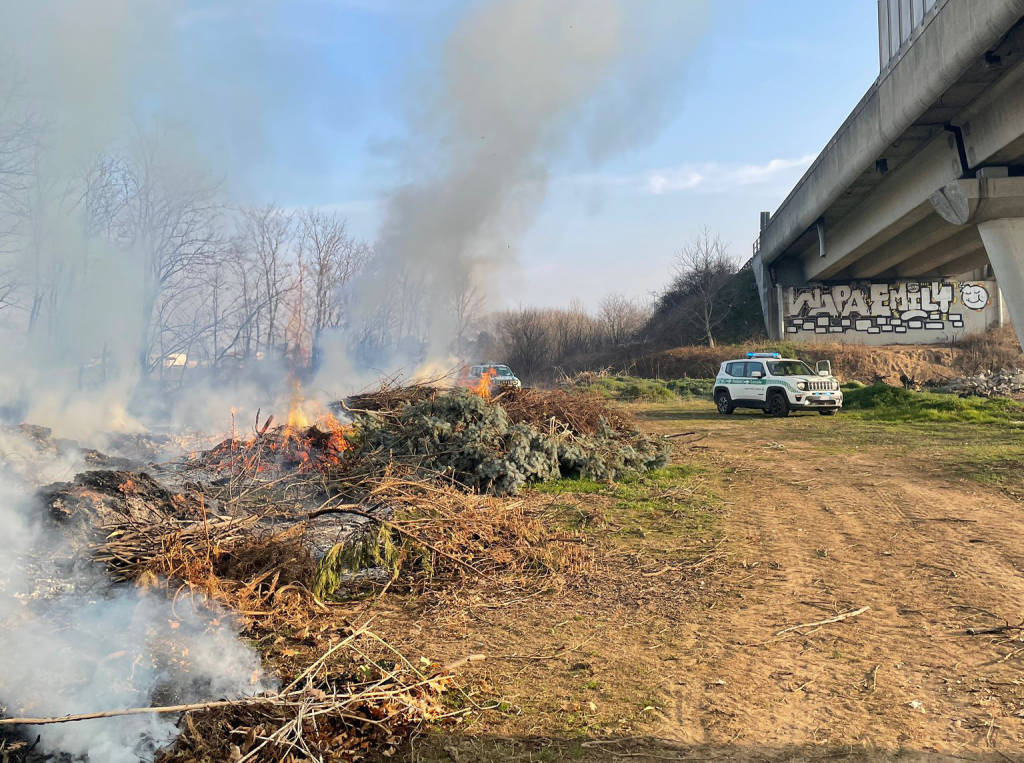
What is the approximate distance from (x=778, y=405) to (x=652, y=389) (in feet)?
29.8

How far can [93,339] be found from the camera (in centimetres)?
1267

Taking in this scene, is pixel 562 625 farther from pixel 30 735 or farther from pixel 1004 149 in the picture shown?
pixel 1004 149

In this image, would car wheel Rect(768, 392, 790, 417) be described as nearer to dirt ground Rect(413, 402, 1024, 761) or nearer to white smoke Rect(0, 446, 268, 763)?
dirt ground Rect(413, 402, 1024, 761)

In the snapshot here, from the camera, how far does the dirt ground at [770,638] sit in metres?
3.46

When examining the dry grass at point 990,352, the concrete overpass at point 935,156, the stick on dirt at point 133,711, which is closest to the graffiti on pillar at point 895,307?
the dry grass at point 990,352

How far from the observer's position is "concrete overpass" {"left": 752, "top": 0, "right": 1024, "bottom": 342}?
13.9 m

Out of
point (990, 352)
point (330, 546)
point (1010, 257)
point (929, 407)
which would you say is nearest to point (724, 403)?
point (929, 407)

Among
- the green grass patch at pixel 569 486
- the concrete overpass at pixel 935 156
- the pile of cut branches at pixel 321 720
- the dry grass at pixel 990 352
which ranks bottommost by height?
the green grass patch at pixel 569 486

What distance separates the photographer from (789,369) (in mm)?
20562

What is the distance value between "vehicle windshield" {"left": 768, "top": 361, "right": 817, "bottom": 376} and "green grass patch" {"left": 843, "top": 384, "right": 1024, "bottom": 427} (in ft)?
6.44

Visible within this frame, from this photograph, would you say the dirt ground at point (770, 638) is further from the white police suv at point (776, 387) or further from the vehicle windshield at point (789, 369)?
the vehicle windshield at point (789, 369)

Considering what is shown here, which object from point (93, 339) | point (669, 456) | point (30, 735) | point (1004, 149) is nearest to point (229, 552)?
point (30, 735)

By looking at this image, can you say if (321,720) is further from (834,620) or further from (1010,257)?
(1010,257)

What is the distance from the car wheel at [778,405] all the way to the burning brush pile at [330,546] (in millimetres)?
10843
